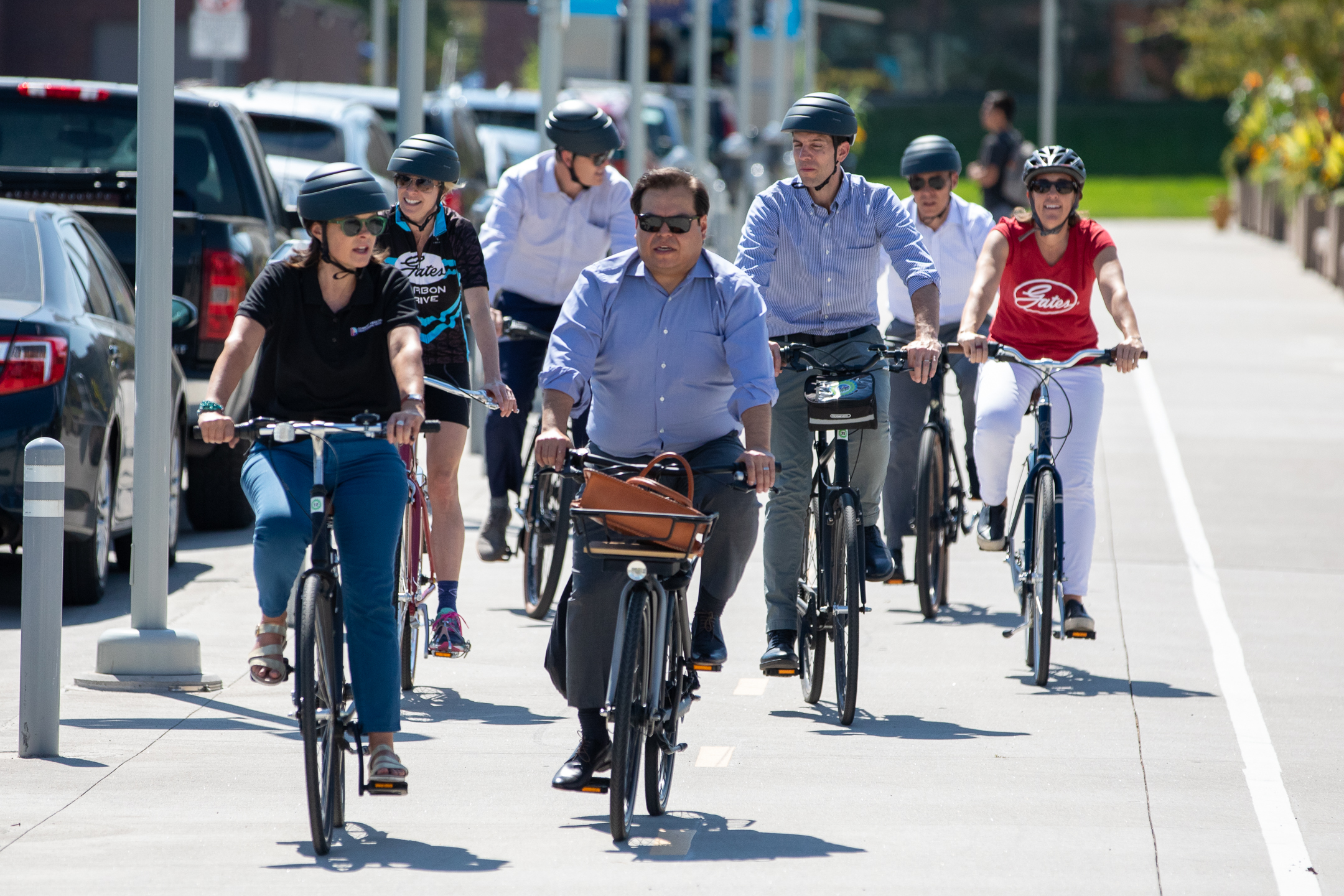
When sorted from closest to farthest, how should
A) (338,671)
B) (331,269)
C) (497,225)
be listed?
1. (338,671)
2. (331,269)
3. (497,225)

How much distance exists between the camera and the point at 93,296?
935cm

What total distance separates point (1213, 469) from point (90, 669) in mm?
8289

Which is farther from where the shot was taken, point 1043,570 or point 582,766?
point 1043,570

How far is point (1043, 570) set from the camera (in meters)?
7.75

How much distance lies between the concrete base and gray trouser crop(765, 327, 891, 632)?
194 cm

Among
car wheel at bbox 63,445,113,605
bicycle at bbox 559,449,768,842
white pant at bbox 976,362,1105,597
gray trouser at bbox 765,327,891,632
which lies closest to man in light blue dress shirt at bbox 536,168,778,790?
bicycle at bbox 559,449,768,842

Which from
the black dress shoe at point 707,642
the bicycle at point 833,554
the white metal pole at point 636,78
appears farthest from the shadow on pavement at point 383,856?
the white metal pole at point 636,78

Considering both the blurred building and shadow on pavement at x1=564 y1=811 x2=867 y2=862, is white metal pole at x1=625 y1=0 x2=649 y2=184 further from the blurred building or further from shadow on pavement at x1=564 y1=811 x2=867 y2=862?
the blurred building

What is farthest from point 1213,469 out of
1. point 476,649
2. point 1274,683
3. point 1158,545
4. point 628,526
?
point 628,526

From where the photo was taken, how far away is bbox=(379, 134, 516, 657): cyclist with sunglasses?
25.1 ft

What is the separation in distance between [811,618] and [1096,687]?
4.14ft

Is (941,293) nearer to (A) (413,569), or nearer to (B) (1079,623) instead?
(B) (1079,623)

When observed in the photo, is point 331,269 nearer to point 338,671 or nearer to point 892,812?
point 338,671

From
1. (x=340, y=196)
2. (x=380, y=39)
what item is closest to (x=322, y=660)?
(x=340, y=196)
